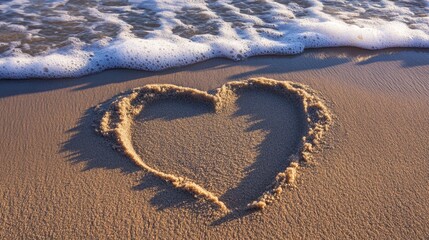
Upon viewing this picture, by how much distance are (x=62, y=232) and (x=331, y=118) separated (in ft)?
6.18

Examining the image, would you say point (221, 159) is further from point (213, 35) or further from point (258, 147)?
point (213, 35)

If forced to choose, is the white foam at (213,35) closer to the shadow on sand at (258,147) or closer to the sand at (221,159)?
the sand at (221,159)

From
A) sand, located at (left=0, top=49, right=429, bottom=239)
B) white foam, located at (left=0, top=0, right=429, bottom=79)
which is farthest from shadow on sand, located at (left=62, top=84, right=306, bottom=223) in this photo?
white foam, located at (left=0, top=0, right=429, bottom=79)

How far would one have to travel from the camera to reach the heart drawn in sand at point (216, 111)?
2.29 m

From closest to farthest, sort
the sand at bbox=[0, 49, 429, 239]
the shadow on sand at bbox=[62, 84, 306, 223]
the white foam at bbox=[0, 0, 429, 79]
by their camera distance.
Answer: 1. the sand at bbox=[0, 49, 429, 239]
2. the shadow on sand at bbox=[62, 84, 306, 223]
3. the white foam at bbox=[0, 0, 429, 79]

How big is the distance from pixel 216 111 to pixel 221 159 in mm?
494

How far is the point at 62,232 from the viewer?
2033 mm

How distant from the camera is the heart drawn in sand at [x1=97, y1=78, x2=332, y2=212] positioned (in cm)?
229

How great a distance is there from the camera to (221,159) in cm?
250

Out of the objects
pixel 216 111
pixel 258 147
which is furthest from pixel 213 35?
pixel 258 147

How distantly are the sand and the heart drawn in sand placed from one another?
0.05 m

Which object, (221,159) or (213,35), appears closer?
(221,159)

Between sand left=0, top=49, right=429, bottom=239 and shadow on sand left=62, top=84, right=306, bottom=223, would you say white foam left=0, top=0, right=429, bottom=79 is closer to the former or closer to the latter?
sand left=0, top=49, right=429, bottom=239

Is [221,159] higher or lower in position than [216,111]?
lower
